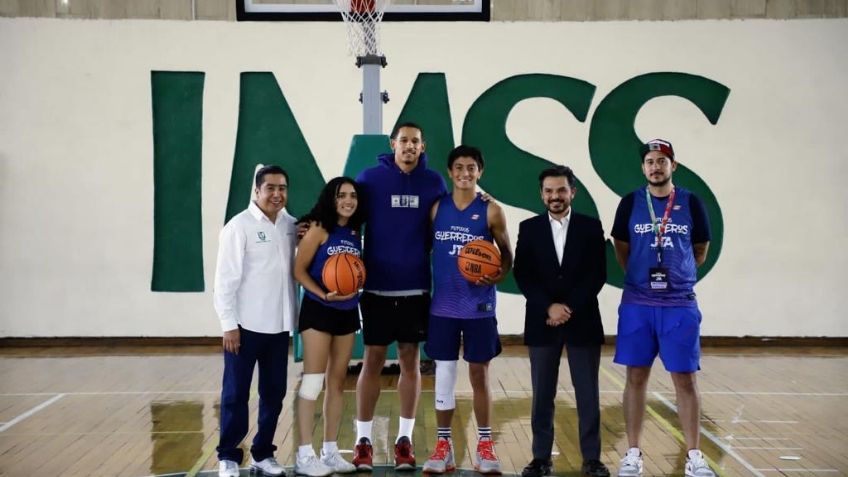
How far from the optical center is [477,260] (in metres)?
4.43

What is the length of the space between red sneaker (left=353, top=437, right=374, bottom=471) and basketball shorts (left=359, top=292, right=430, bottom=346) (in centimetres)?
50

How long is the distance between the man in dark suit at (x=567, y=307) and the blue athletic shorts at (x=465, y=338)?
0.20 meters

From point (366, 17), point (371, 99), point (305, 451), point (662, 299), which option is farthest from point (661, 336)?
point (366, 17)

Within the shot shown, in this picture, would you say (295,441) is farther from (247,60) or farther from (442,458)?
(247,60)

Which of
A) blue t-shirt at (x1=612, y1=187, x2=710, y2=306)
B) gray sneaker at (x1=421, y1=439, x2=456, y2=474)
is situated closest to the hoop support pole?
blue t-shirt at (x1=612, y1=187, x2=710, y2=306)

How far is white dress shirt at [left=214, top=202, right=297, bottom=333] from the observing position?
4406mm

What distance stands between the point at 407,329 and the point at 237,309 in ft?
2.67

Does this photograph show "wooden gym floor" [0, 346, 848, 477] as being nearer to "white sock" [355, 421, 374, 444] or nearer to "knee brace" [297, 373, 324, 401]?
"white sock" [355, 421, 374, 444]

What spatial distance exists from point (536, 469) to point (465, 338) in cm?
71

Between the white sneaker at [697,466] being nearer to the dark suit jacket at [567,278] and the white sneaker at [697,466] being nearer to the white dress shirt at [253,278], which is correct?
the dark suit jacket at [567,278]

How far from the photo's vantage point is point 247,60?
382 inches

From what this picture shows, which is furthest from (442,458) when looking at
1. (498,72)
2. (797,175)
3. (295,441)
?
(797,175)

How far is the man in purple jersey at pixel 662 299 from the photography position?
440 centimetres

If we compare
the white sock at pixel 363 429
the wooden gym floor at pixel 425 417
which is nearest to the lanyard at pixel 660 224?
the wooden gym floor at pixel 425 417
